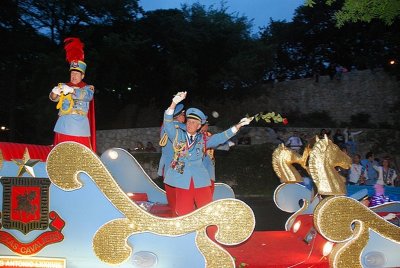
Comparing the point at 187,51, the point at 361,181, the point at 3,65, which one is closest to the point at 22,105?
the point at 3,65

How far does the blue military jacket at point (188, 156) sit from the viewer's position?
12.8 ft

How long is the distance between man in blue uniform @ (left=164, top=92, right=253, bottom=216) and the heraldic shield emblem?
1158mm

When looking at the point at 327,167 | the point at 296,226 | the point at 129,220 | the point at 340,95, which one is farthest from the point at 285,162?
the point at 340,95

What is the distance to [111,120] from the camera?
23.1 meters

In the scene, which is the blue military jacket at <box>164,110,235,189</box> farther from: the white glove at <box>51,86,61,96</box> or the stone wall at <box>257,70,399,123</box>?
the stone wall at <box>257,70,399,123</box>

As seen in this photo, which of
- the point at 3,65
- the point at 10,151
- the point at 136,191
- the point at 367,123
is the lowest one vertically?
the point at 136,191

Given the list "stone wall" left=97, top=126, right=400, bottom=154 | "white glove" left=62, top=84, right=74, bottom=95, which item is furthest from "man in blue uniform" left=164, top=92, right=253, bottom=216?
"stone wall" left=97, top=126, right=400, bottom=154

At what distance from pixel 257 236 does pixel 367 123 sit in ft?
60.8

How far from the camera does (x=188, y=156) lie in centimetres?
396

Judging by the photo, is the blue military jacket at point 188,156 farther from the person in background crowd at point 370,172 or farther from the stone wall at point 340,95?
the stone wall at point 340,95

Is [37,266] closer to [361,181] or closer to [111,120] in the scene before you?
[361,181]

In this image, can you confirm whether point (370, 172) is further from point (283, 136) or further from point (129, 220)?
point (283, 136)

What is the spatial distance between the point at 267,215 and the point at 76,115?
559 cm

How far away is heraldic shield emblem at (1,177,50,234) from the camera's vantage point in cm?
317
